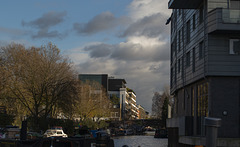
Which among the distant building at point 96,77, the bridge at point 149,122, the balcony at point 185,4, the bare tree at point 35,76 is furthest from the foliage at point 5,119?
the distant building at point 96,77

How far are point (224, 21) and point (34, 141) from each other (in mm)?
16357

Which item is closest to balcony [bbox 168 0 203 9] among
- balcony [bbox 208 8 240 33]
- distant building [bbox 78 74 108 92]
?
balcony [bbox 208 8 240 33]

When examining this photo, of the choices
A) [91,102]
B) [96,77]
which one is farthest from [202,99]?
[96,77]

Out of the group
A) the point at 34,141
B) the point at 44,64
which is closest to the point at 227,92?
the point at 34,141

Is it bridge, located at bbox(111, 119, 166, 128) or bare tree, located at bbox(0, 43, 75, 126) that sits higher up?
bare tree, located at bbox(0, 43, 75, 126)

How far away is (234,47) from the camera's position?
3005 cm

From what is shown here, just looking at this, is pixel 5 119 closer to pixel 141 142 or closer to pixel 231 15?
pixel 141 142

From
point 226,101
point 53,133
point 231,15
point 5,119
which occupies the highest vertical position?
point 231,15

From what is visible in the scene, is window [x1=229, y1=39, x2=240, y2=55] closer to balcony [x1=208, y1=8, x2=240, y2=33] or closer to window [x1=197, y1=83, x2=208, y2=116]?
balcony [x1=208, y1=8, x2=240, y2=33]

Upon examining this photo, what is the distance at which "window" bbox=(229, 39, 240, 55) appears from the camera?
29956mm

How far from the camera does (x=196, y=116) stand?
34.0 meters

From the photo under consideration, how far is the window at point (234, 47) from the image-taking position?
A: 98.3 feet

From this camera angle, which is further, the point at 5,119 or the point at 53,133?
the point at 5,119

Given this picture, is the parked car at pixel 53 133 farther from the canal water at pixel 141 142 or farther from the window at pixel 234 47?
the window at pixel 234 47
